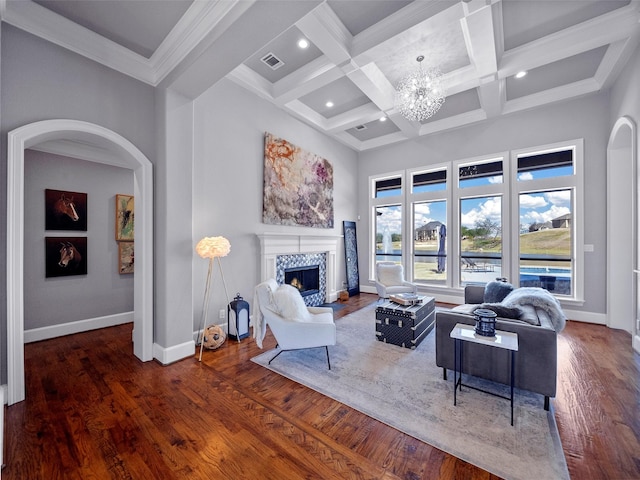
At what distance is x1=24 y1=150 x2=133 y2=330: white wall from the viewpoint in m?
3.75

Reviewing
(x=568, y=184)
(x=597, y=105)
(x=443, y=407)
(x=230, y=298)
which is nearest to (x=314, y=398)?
(x=443, y=407)

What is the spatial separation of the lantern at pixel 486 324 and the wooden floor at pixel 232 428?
2.64 ft

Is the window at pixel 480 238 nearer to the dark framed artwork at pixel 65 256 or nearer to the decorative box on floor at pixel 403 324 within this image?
the decorative box on floor at pixel 403 324

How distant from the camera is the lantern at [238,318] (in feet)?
12.2

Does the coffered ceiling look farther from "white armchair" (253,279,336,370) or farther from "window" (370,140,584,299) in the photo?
"white armchair" (253,279,336,370)

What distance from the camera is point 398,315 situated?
353 cm

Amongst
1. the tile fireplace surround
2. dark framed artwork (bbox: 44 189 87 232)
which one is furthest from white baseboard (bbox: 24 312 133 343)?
the tile fireplace surround

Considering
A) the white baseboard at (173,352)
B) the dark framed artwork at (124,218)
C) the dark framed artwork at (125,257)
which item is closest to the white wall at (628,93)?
the white baseboard at (173,352)

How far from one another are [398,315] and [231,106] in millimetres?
3944

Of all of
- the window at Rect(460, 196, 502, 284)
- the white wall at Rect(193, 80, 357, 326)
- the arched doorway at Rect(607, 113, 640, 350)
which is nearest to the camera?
the white wall at Rect(193, 80, 357, 326)

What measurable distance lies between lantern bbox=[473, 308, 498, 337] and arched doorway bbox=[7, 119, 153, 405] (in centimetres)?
350

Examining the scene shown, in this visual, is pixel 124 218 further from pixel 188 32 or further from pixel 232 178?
pixel 188 32

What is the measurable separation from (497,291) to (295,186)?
378 centimetres

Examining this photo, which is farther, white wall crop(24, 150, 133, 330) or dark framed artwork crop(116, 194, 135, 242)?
dark framed artwork crop(116, 194, 135, 242)
